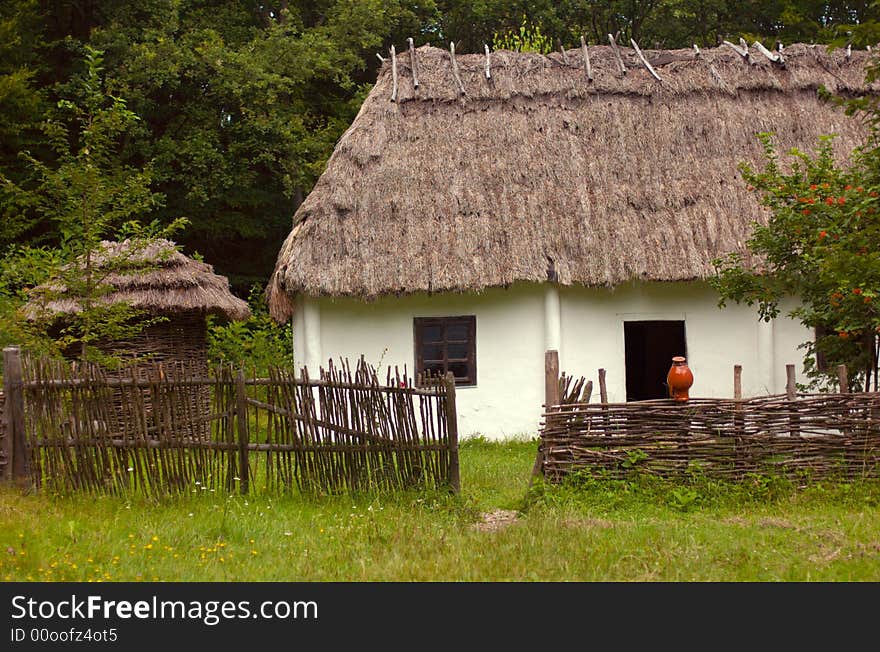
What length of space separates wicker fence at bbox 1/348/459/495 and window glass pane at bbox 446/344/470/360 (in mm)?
4522

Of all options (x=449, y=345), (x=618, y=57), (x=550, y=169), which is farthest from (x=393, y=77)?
(x=449, y=345)

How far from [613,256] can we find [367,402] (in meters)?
5.52

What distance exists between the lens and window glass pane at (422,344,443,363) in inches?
499

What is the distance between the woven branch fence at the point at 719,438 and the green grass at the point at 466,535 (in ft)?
0.48

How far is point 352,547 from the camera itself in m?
6.41

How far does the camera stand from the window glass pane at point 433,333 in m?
12.7

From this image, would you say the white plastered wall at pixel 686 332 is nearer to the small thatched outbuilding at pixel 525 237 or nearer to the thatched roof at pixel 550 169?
the small thatched outbuilding at pixel 525 237

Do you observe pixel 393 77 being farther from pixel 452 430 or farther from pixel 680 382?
pixel 452 430

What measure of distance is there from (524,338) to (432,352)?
1.21m

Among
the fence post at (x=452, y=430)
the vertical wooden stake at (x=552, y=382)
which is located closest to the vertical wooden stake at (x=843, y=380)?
the vertical wooden stake at (x=552, y=382)

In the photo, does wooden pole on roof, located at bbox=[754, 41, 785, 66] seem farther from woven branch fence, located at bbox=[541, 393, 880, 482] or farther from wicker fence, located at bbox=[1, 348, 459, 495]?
wicker fence, located at bbox=[1, 348, 459, 495]

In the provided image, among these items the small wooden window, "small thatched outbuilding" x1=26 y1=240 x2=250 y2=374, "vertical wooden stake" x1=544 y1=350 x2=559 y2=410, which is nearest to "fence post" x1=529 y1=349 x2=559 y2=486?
"vertical wooden stake" x1=544 y1=350 x2=559 y2=410

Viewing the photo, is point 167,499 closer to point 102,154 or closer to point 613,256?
point 102,154

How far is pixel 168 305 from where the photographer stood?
12883mm
